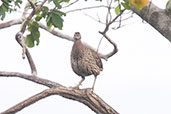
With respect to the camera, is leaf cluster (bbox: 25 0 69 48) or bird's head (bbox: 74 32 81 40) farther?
bird's head (bbox: 74 32 81 40)

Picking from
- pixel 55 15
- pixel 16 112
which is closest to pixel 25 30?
pixel 55 15

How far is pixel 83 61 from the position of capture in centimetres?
282

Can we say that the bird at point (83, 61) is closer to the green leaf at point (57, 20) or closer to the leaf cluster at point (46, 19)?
the leaf cluster at point (46, 19)

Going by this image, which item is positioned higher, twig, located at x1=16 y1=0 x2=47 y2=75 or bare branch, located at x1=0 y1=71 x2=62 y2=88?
twig, located at x1=16 y1=0 x2=47 y2=75

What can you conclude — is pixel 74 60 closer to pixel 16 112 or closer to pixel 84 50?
pixel 84 50

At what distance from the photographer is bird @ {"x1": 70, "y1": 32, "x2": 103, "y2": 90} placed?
2.78m

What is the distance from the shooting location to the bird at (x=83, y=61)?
2.78 metres

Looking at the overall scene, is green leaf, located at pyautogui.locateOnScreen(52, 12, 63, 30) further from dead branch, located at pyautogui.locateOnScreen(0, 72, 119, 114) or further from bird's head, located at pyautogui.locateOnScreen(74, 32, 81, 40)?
bird's head, located at pyautogui.locateOnScreen(74, 32, 81, 40)

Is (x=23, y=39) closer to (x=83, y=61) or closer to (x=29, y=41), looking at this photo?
(x=29, y=41)

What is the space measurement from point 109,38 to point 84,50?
0.40m

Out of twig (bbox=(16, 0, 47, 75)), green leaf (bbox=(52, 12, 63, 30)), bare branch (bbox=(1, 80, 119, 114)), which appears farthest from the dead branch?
green leaf (bbox=(52, 12, 63, 30))

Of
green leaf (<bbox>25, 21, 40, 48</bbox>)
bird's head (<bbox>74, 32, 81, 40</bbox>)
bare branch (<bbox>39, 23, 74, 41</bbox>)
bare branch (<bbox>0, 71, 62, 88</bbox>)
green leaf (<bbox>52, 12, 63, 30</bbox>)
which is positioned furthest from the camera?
bare branch (<bbox>39, 23, 74, 41</bbox>)

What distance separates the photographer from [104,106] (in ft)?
7.79

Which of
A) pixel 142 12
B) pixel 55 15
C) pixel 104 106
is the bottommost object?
pixel 104 106
